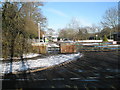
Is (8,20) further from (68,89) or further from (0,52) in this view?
(68,89)

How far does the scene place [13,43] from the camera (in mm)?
9219

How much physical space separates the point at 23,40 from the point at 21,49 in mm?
839

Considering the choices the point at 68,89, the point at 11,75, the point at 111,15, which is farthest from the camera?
the point at 111,15

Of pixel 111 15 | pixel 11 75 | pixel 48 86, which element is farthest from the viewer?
pixel 111 15

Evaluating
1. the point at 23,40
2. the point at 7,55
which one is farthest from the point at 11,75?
the point at 23,40

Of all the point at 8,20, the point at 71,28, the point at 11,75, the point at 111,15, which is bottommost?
the point at 11,75

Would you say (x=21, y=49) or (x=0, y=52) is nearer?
(x=0, y=52)

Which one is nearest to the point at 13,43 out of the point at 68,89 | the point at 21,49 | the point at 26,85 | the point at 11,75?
the point at 21,49

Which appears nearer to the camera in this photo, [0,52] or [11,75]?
[11,75]

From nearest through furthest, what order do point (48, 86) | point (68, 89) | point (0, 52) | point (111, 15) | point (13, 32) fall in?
1. point (68, 89)
2. point (48, 86)
3. point (0, 52)
4. point (13, 32)
5. point (111, 15)

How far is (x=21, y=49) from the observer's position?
966 centimetres

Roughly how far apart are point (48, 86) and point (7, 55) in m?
6.52

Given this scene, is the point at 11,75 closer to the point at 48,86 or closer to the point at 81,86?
the point at 48,86

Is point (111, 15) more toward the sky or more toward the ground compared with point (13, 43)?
more toward the sky
